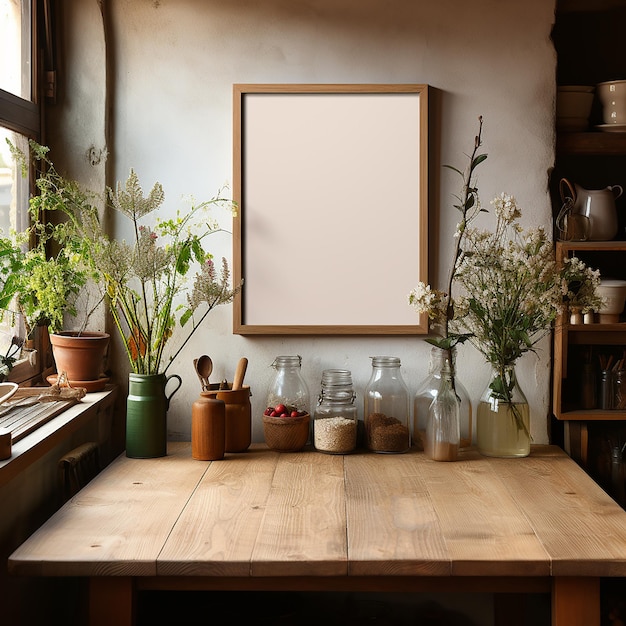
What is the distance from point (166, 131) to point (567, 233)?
1.33 meters

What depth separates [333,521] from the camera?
1774 mm

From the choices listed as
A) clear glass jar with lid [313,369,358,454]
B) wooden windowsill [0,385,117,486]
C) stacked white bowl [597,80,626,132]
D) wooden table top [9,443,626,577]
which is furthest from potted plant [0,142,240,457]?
stacked white bowl [597,80,626,132]

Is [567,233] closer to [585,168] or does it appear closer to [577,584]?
[585,168]

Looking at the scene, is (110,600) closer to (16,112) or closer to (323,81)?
(16,112)

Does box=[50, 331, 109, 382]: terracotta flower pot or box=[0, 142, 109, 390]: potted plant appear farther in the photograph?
box=[50, 331, 109, 382]: terracotta flower pot

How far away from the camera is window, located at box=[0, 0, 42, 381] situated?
224 cm

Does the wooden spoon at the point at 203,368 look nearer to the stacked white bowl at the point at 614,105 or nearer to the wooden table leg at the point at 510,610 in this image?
the wooden table leg at the point at 510,610

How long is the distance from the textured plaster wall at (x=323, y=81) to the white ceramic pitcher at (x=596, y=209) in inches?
3.8

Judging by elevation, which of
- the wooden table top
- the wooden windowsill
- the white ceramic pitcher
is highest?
the white ceramic pitcher

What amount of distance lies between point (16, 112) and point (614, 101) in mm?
1842

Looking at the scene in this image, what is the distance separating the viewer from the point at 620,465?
2.45 m

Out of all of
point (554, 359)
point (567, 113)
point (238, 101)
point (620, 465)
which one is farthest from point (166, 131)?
point (620, 465)

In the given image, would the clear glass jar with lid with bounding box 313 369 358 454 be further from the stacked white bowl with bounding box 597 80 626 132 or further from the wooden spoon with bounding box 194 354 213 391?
the stacked white bowl with bounding box 597 80 626 132

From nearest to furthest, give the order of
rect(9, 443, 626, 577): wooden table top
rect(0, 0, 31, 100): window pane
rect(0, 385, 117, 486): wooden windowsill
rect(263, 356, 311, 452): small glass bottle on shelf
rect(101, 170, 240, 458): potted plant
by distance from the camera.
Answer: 1. rect(9, 443, 626, 577): wooden table top
2. rect(0, 385, 117, 486): wooden windowsill
3. rect(101, 170, 240, 458): potted plant
4. rect(0, 0, 31, 100): window pane
5. rect(263, 356, 311, 452): small glass bottle on shelf
